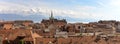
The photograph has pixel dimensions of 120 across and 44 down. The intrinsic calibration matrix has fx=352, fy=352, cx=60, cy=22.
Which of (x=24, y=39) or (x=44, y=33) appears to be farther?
(x=44, y=33)

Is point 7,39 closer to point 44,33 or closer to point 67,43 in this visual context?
point 67,43

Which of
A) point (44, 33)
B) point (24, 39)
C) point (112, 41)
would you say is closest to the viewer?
point (24, 39)

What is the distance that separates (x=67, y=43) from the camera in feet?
194

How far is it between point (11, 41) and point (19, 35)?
2334mm

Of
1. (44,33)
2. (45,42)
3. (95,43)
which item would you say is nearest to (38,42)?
(45,42)

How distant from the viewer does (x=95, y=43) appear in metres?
58.7

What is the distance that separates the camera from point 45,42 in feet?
194

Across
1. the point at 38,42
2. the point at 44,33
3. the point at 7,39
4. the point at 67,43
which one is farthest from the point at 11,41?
the point at 44,33

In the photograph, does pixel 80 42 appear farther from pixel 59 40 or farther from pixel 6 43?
pixel 6 43

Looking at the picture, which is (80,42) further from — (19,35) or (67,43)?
(19,35)

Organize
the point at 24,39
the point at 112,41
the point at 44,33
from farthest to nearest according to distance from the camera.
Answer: the point at 44,33 < the point at 112,41 < the point at 24,39

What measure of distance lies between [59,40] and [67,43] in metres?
1.49

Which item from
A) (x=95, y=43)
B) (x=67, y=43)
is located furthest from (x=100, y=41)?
(x=67, y=43)

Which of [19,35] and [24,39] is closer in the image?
[24,39]
